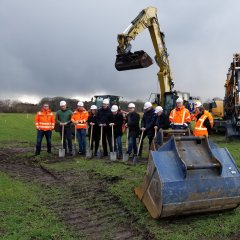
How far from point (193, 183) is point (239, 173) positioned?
33.6 inches

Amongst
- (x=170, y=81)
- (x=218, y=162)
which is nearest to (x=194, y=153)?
(x=218, y=162)

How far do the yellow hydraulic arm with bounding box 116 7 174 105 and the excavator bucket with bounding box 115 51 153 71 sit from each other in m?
0.23

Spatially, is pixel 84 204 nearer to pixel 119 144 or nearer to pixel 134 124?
pixel 134 124

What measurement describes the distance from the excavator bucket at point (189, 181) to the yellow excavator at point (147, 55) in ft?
36.4

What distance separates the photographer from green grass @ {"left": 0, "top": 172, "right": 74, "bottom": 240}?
5340 millimetres

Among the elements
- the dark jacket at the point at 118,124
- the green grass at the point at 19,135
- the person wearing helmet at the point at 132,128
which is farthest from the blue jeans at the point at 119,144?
the green grass at the point at 19,135

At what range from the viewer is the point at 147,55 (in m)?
17.0

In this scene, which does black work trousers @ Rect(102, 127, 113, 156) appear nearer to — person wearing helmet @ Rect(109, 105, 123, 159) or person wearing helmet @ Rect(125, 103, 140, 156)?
person wearing helmet @ Rect(109, 105, 123, 159)

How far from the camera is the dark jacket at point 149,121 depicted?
12.0 meters

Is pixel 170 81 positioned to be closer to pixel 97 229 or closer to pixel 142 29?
pixel 142 29

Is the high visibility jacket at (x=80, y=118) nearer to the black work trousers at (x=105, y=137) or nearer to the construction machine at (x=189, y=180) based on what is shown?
the black work trousers at (x=105, y=137)

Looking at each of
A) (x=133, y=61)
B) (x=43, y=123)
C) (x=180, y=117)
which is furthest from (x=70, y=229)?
(x=133, y=61)

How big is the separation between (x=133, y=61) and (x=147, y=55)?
2.15 ft

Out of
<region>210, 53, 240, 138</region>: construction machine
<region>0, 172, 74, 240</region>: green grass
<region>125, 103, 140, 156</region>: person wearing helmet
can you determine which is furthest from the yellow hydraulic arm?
<region>0, 172, 74, 240</region>: green grass
